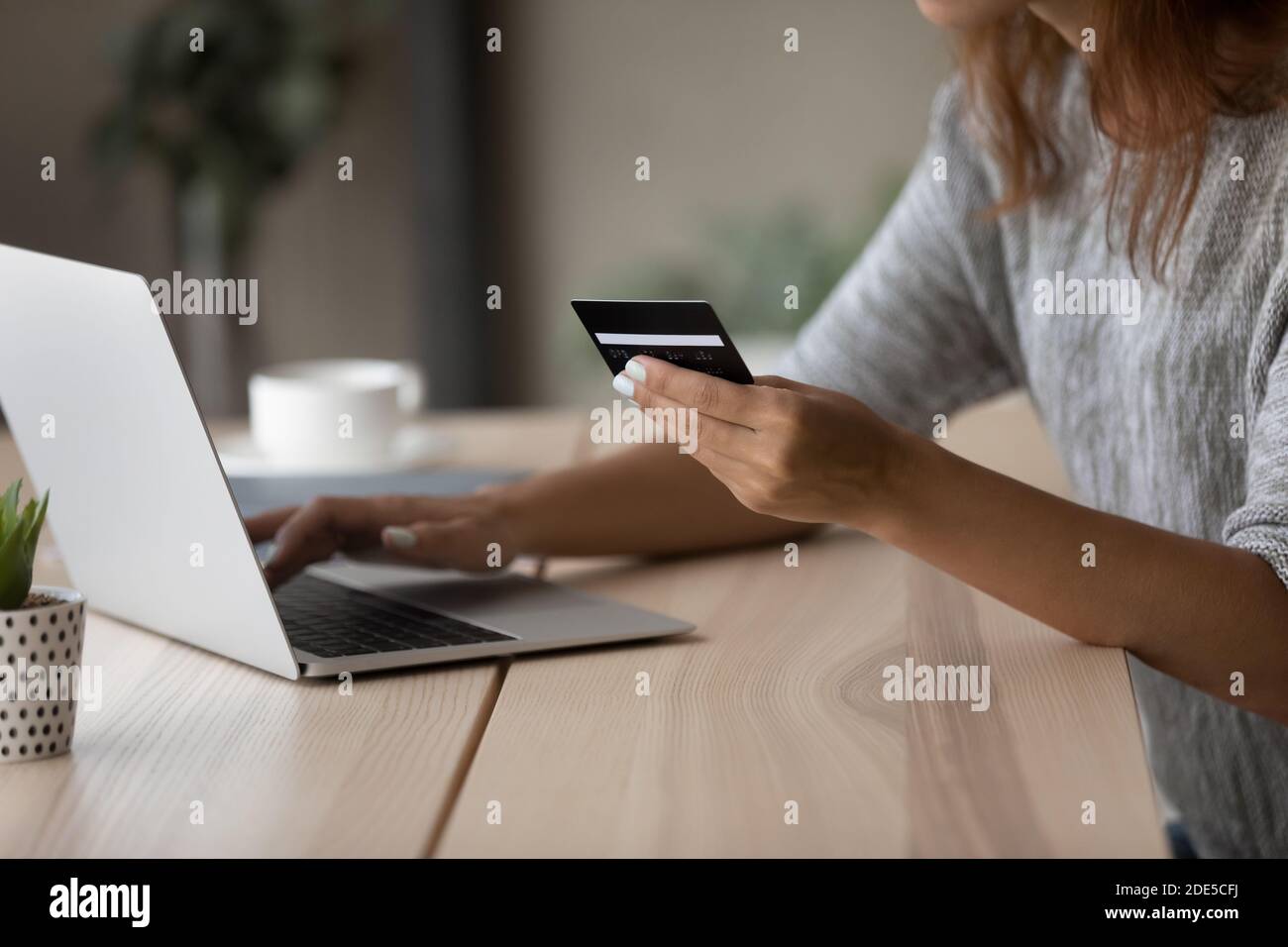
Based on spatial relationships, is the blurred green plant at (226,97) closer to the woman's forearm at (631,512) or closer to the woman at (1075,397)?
the woman at (1075,397)

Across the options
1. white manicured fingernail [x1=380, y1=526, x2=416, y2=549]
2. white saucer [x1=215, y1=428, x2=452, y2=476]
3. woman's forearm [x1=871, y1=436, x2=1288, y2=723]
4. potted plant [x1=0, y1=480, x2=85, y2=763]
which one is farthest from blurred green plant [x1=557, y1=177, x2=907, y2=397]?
potted plant [x1=0, y1=480, x2=85, y2=763]

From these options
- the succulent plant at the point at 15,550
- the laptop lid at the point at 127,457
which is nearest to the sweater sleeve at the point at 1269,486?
the laptop lid at the point at 127,457

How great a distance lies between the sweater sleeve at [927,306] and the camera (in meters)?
1.19

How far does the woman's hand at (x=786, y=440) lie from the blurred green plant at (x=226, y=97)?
3004 millimetres

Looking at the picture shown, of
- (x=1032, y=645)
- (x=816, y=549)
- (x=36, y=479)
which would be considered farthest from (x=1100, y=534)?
(x=36, y=479)

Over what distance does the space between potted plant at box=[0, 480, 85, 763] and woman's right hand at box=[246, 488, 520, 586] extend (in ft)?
0.80

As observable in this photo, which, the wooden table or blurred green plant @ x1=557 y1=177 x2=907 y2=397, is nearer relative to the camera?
the wooden table

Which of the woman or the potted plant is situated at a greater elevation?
the woman

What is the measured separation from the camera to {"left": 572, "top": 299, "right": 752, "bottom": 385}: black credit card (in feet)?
2.39

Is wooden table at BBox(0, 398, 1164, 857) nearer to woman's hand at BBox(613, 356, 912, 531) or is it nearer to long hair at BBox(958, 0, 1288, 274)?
woman's hand at BBox(613, 356, 912, 531)

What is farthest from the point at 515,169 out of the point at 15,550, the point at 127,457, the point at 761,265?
the point at 15,550

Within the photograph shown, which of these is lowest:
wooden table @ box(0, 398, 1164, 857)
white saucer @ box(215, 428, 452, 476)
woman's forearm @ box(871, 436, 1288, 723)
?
wooden table @ box(0, 398, 1164, 857)

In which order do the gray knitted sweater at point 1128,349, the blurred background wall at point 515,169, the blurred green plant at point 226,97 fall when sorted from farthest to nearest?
1. the blurred background wall at point 515,169
2. the blurred green plant at point 226,97
3. the gray knitted sweater at point 1128,349
